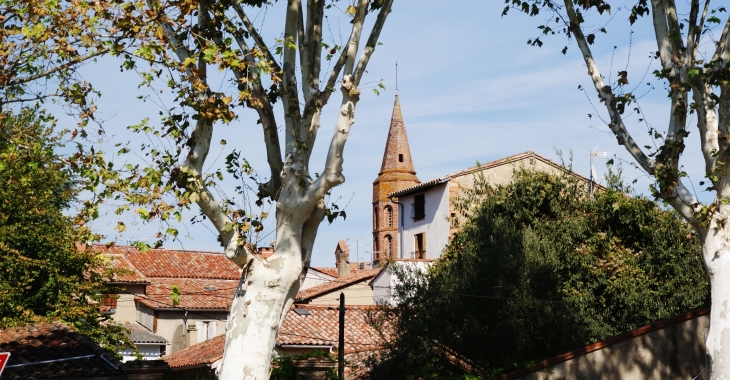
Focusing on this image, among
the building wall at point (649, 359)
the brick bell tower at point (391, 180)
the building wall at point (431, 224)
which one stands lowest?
the building wall at point (649, 359)

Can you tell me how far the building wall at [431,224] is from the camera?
4584 cm

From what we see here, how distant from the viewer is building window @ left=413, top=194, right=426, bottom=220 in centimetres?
4841

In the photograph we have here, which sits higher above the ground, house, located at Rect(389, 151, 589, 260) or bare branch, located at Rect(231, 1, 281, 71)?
house, located at Rect(389, 151, 589, 260)

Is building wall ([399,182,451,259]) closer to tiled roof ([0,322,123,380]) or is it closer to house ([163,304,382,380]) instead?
house ([163,304,382,380])

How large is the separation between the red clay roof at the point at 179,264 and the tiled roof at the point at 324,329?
20089mm

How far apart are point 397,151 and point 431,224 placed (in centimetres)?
3335

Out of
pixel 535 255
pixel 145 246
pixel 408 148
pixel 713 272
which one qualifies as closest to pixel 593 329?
pixel 535 255

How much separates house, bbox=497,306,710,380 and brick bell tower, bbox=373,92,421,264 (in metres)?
63.6

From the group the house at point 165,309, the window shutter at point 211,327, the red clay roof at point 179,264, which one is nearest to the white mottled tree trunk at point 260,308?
the house at point 165,309

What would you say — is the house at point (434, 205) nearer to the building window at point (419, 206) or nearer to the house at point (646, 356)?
the building window at point (419, 206)

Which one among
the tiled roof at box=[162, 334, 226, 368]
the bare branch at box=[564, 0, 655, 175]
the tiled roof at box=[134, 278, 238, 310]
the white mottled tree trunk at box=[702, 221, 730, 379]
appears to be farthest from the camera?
the tiled roof at box=[134, 278, 238, 310]

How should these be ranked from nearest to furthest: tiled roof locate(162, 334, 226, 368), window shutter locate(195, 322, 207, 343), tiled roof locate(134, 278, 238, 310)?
tiled roof locate(162, 334, 226, 368), tiled roof locate(134, 278, 238, 310), window shutter locate(195, 322, 207, 343)

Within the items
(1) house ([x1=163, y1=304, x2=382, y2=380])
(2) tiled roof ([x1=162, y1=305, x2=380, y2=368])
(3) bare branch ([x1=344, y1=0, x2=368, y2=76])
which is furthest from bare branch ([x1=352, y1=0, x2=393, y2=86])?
(2) tiled roof ([x1=162, y1=305, x2=380, y2=368])

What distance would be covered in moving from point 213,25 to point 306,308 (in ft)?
69.9
